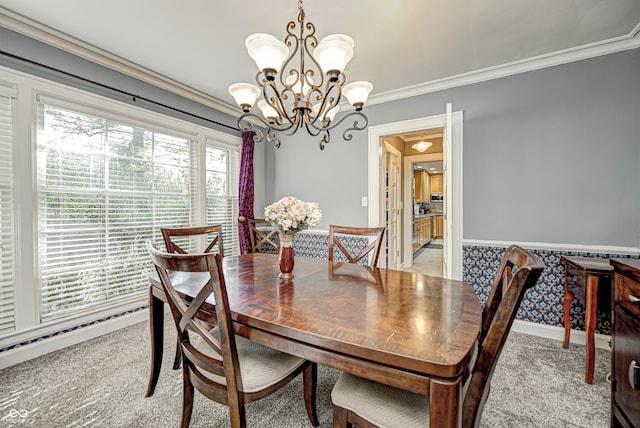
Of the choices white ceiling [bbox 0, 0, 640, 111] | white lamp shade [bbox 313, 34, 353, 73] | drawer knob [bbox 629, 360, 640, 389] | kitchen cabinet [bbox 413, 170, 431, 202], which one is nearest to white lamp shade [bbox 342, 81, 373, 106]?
white lamp shade [bbox 313, 34, 353, 73]

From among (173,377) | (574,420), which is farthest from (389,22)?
(173,377)

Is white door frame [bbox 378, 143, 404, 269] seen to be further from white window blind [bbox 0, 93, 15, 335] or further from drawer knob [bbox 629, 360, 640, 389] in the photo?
white window blind [bbox 0, 93, 15, 335]

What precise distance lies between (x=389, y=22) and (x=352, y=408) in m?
2.36

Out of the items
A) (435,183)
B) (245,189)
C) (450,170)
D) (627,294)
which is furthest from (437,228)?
(627,294)

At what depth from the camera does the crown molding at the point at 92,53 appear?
1.88 m

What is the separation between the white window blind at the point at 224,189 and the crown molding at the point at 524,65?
209 cm

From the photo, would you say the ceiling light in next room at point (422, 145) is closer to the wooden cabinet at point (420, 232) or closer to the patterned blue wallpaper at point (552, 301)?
the wooden cabinet at point (420, 232)

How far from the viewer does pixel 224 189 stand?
11.8 feet

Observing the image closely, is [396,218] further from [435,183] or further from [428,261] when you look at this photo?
[435,183]

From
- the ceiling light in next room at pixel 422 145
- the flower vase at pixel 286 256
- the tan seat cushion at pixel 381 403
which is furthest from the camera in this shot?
the ceiling light in next room at pixel 422 145

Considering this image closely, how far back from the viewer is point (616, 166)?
2.19 metres

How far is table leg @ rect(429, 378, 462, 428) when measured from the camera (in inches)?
27.2

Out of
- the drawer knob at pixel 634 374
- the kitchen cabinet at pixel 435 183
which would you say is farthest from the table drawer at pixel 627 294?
the kitchen cabinet at pixel 435 183

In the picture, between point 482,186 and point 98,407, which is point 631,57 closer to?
point 482,186
